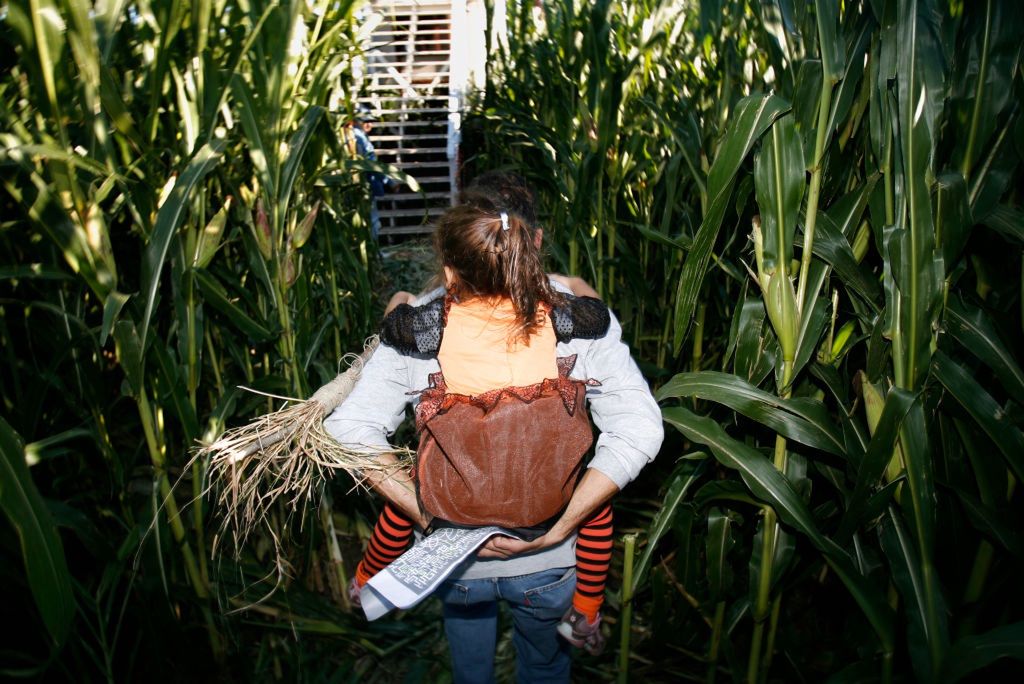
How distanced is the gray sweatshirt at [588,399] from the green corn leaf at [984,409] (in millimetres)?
535

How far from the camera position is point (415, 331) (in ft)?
4.35

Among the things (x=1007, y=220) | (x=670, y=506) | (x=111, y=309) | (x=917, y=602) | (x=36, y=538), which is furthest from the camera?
(x=670, y=506)

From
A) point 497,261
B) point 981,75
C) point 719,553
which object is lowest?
point 719,553

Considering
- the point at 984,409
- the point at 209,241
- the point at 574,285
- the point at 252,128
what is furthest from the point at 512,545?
the point at 252,128

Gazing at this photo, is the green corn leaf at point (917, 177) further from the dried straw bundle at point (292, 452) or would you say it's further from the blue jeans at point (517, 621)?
the dried straw bundle at point (292, 452)

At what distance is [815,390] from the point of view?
156cm

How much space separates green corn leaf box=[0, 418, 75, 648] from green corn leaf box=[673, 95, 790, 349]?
4.05 ft

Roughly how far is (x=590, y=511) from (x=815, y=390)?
661 millimetres

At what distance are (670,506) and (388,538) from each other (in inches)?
25.7

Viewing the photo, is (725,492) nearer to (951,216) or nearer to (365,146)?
(951,216)

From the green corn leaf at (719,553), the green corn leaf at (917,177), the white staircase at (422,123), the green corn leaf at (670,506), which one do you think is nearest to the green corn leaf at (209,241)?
the green corn leaf at (670,506)

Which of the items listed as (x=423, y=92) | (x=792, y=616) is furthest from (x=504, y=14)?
(x=792, y=616)

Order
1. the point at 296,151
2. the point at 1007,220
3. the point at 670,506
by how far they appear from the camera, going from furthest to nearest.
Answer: the point at 296,151 → the point at 670,506 → the point at 1007,220

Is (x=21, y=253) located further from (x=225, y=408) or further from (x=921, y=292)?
(x=921, y=292)
